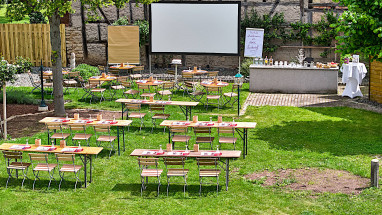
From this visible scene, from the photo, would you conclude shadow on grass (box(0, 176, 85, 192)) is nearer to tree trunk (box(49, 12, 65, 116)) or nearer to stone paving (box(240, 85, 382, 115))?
tree trunk (box(49, 12, 65, 116))

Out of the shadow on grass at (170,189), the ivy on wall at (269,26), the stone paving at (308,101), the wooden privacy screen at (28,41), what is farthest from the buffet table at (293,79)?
the shadow on grass at (170,189)

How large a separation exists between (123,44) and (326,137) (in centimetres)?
1180

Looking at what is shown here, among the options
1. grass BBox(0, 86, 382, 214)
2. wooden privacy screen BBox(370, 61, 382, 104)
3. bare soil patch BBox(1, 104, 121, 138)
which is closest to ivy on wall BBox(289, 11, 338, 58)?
wooden privacy screen BBox(370, 61, 382, 104)

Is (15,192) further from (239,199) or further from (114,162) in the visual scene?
(239,199)

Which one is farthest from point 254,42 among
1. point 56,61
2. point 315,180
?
point 315,180

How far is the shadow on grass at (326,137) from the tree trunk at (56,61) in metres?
5.80

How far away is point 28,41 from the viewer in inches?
1044

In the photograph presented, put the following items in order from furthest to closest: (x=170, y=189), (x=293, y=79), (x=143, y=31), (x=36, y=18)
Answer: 1. (x=36, y=18)
2. (x=143, y=31)
3. (x=293, y=79)
4. (x=170, y=189)

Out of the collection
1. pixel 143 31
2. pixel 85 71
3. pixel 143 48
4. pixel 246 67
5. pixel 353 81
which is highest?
pixel 143 31

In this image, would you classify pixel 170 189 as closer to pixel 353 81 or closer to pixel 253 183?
pixel 253 183

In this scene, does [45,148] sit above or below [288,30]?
below

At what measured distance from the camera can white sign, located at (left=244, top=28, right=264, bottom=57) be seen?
24.4 m

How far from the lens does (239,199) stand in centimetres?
1079

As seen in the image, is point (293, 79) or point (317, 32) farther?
point (317, 32)
